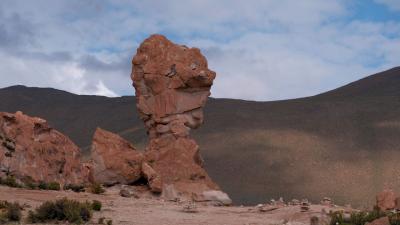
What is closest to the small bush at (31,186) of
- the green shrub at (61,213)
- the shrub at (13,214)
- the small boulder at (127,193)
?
the small boulder at (127,193)

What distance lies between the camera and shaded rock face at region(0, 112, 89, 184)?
28609 mm

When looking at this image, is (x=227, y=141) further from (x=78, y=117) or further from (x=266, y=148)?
(x=78, y=117)

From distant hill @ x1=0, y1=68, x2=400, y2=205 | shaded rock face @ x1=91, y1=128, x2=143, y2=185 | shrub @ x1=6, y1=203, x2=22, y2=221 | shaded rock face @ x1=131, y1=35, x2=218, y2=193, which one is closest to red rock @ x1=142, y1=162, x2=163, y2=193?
shaded rock face @ x1=91, y1=128, x2=143, y2=185

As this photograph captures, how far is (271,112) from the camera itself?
80688mm

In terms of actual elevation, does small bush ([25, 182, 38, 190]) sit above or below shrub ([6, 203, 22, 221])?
above

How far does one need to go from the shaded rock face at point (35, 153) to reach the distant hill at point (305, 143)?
19359mm

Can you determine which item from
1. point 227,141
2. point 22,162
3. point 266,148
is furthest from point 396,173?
point 22,162

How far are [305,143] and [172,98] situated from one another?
35.0m

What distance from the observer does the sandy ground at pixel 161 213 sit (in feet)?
66.1

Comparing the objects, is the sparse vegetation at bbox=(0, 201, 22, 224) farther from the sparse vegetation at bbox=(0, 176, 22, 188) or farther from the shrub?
the sparse vegetation at bbox=(0, 176, 22, 188)

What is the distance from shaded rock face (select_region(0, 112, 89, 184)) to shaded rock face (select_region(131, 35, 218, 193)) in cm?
296

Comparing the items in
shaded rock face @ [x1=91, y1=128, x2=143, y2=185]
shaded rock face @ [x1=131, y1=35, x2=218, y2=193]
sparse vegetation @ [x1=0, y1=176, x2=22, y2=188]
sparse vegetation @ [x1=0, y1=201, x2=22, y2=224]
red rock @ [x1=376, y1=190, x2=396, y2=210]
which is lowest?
sparse vegetation @ [x1=0, y1=201, x2=22, y2=224]

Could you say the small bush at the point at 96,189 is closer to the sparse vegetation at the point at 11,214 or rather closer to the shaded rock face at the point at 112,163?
the shaded rock face at the point at 112,163

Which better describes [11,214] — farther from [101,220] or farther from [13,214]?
[101,220]
